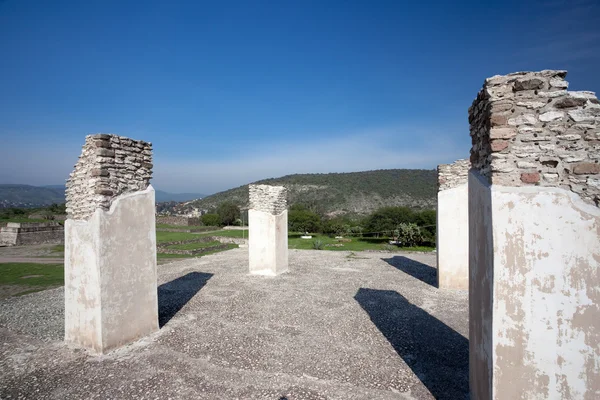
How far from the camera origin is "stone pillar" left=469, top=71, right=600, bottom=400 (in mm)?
2992

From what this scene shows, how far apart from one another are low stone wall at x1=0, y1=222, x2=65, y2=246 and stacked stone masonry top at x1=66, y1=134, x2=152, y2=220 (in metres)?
22.2

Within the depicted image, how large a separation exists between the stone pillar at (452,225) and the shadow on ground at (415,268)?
96 centimetres

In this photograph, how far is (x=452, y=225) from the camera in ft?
32.8

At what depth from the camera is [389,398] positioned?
4.53 metres

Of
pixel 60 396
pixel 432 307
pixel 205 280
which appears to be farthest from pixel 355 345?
pixel 205 280

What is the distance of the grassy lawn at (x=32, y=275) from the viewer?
11.5 meters

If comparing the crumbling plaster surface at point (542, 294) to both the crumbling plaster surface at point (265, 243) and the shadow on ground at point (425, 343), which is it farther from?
the crumbling plaster surface at point (265, 243)

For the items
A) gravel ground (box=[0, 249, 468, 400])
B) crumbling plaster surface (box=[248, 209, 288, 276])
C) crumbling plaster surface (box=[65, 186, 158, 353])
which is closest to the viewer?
gravel ground (box=[0, 249, 468, 400])

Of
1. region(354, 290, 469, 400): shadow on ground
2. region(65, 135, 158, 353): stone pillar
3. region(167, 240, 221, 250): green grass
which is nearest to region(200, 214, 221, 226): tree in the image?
region(167, 240, 221, 250): green grass

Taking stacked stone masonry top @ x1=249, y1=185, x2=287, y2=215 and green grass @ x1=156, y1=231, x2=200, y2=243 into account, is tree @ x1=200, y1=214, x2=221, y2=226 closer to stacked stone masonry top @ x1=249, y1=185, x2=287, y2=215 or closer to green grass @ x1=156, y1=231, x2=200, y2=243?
green grass @ x1=156, y1=231, x2=200, y2=243

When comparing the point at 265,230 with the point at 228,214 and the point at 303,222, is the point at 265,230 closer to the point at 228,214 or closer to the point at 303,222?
the point at 303,222

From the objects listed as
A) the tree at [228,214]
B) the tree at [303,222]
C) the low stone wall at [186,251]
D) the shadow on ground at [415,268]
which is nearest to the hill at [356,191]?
the tree at [228,214]

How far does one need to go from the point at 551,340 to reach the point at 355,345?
378 cm

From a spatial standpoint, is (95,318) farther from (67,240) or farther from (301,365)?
(301,365)
